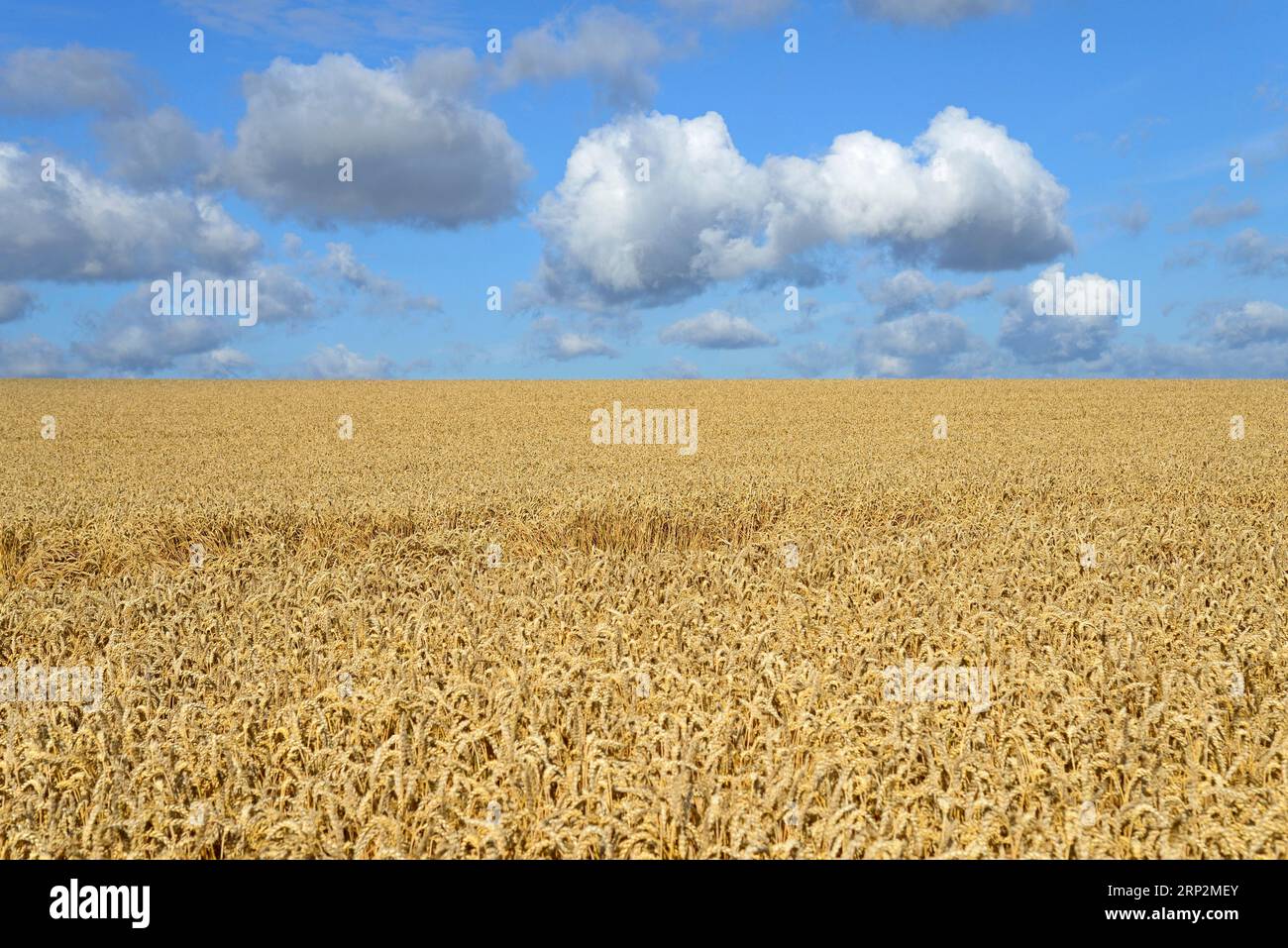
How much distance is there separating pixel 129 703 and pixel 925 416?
1245 inches

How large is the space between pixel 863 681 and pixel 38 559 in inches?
361

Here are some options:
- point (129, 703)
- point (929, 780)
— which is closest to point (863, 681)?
point (929, 780)

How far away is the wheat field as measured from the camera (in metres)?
3.41

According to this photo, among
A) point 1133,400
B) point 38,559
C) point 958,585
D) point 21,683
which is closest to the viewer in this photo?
point 21,683

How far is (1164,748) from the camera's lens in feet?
13.1

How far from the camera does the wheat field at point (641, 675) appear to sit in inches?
134

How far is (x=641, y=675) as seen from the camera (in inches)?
182

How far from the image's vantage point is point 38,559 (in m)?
9.55
